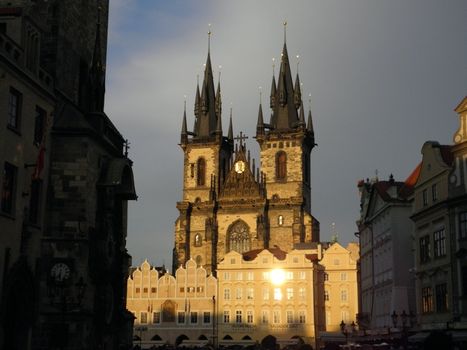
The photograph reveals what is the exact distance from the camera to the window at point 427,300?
34469mm

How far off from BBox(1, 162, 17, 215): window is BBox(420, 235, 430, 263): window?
20344mm

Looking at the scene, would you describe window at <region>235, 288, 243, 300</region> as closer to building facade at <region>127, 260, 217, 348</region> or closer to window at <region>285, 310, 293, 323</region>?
building facade at <region>127, 260, 217, 348</region>

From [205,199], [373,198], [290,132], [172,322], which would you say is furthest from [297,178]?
[373,198]

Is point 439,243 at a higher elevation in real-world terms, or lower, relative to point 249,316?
higher

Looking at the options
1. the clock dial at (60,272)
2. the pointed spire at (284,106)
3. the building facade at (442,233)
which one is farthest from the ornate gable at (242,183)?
the clock dial at (60,272)

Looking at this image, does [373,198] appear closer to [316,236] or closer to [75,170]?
[75,170]

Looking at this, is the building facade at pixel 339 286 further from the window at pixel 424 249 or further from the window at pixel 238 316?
the window at pixel 424 249

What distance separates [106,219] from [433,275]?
15.9 metres

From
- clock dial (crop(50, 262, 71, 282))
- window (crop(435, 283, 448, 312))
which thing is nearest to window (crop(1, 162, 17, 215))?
clock dial (crop(50, 262, 71, 282))

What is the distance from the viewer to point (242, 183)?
91000 mm

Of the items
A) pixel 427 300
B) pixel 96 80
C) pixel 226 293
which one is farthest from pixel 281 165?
pixel 96 80

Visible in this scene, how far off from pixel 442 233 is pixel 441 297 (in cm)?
290

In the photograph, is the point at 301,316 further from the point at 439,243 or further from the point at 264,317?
the point at 439,243

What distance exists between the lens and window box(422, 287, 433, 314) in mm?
34469
